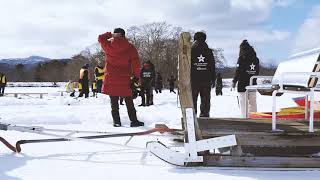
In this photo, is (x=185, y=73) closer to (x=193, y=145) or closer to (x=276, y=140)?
(x=193, y=145)

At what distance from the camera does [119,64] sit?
8.24m

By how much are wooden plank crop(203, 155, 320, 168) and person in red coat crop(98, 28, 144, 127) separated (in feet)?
11.9

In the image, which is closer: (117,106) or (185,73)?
(185,73)

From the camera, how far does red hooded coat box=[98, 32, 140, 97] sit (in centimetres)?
809

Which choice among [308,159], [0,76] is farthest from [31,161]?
[0,76]

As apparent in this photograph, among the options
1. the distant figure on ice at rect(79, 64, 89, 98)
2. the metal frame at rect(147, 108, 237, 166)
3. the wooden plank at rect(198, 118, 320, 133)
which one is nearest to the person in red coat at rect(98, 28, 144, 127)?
the wooden plank at rect(198, 118, 320, 133)

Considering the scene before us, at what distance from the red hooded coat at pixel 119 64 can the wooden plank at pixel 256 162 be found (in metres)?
3.62

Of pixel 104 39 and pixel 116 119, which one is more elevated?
pixel 104 39

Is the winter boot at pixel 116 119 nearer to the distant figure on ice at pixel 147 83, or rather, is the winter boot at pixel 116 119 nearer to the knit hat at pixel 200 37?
the knit hat at pixel 200 37

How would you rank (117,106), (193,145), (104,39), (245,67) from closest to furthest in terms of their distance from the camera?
(193,145)
(104,39)
(117,106)
(245,67)

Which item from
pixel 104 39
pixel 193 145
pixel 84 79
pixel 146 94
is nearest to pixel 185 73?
pixel 193 145

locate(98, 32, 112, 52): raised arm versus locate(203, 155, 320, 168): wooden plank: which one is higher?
locate(98, 32, 112, 52): raised arm

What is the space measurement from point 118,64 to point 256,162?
3967 mm

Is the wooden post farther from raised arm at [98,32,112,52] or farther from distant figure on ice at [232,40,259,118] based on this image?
distant figure on ice at [232,40,259,118]
